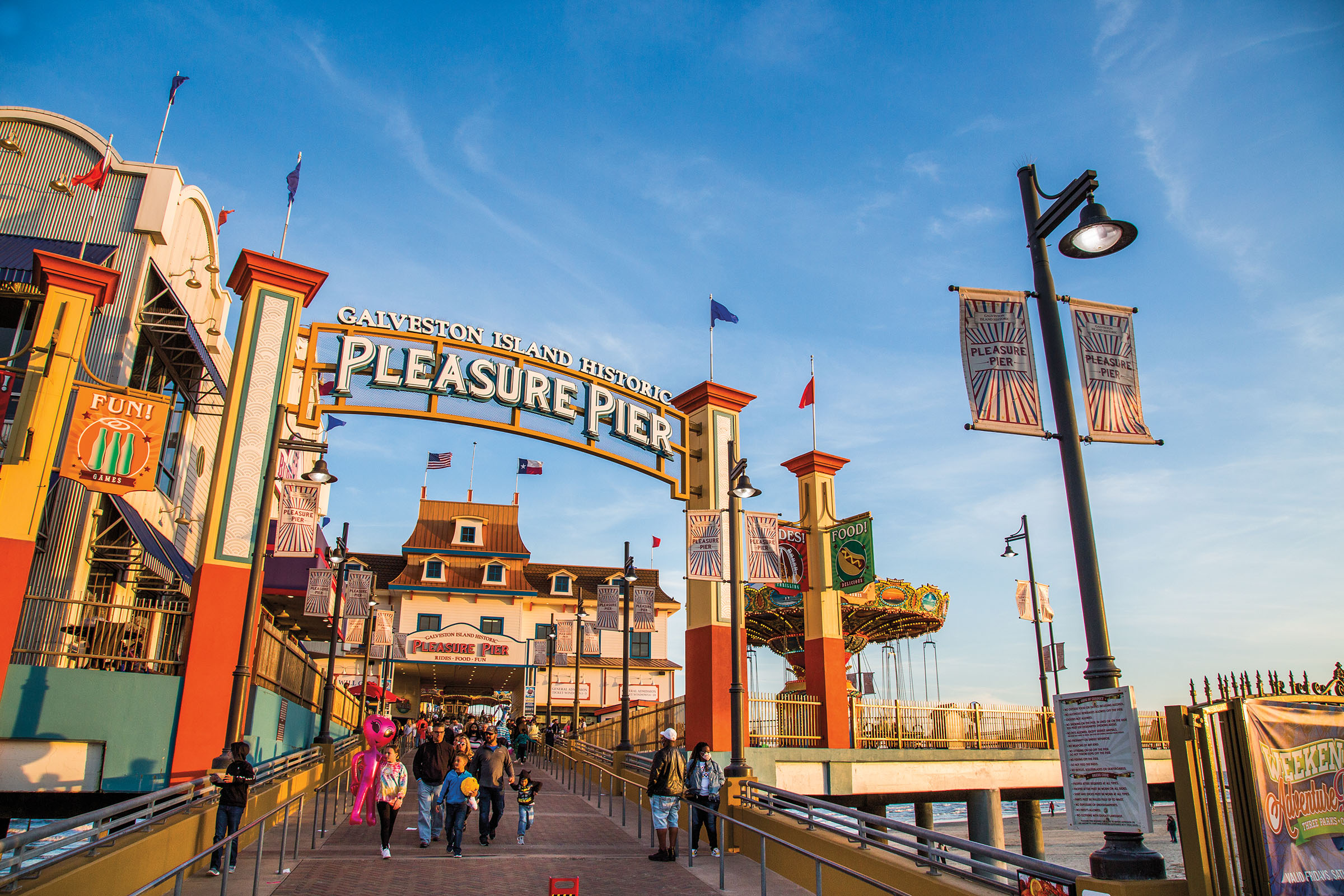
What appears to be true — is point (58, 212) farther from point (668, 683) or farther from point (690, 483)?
point (668, 683)

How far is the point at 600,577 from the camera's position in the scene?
55.8 meters

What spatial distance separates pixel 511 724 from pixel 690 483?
22.7m

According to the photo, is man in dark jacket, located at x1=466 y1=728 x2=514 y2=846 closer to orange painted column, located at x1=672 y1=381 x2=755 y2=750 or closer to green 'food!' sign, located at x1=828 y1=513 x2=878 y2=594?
orange painted column, located at x1=672 y1=381 x2=755 y2=750

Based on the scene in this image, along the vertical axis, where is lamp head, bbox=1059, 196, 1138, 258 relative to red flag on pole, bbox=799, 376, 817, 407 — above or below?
below

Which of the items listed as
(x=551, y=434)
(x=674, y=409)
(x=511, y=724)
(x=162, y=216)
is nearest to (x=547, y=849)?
(x=551, y=434)

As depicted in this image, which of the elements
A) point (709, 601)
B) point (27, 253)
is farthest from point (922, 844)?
point (27, 253)

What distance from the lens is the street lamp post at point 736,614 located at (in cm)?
1432

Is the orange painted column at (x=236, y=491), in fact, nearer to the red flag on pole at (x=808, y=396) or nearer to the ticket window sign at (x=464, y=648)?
the red flag on pole at (x=808, y=396)

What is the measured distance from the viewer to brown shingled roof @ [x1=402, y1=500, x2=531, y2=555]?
50938 millimetres

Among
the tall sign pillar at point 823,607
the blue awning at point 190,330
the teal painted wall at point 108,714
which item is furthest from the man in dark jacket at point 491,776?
the blue awning at point 190,330

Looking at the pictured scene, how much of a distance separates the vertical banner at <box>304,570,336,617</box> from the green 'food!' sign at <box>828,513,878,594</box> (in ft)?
44.3

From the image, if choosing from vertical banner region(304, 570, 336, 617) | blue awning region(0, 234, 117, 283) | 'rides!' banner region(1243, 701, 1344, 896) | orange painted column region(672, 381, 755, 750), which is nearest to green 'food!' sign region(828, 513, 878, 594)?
orange painted column region(672, 381, 755, 750)

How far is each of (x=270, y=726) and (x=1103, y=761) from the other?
16.3 m

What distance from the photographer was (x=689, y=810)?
13.0 meters
